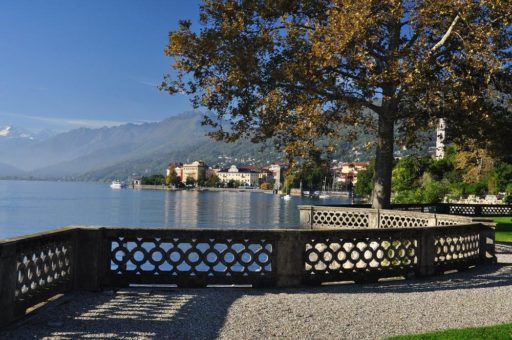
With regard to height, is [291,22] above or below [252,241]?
above

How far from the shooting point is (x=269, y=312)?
32.2 ft

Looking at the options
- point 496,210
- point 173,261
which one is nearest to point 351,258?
point 173,261

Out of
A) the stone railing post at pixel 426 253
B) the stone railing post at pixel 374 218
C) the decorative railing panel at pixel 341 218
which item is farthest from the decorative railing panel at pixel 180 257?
the decorative railing panel at pixel 341 218

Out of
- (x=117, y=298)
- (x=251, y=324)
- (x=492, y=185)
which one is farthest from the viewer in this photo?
(x=492, y=185)

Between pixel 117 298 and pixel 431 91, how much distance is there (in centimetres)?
1491

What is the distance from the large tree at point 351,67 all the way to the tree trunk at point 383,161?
0.05 m

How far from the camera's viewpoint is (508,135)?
84.7 ft

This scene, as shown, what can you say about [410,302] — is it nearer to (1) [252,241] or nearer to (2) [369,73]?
(1) [252,241]

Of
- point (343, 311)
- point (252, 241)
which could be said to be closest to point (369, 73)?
point (252, 241)

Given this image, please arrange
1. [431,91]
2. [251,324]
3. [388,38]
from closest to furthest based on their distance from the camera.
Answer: [251,324] < [431,91] < [388,38]

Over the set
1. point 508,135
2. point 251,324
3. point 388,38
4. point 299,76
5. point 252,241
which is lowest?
point 251,324

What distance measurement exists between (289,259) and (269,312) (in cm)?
256

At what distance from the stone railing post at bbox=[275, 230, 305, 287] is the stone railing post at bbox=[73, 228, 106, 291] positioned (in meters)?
3.89

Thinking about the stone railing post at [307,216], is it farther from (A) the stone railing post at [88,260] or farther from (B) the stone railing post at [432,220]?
(A) the stone railing post at [88,260]
